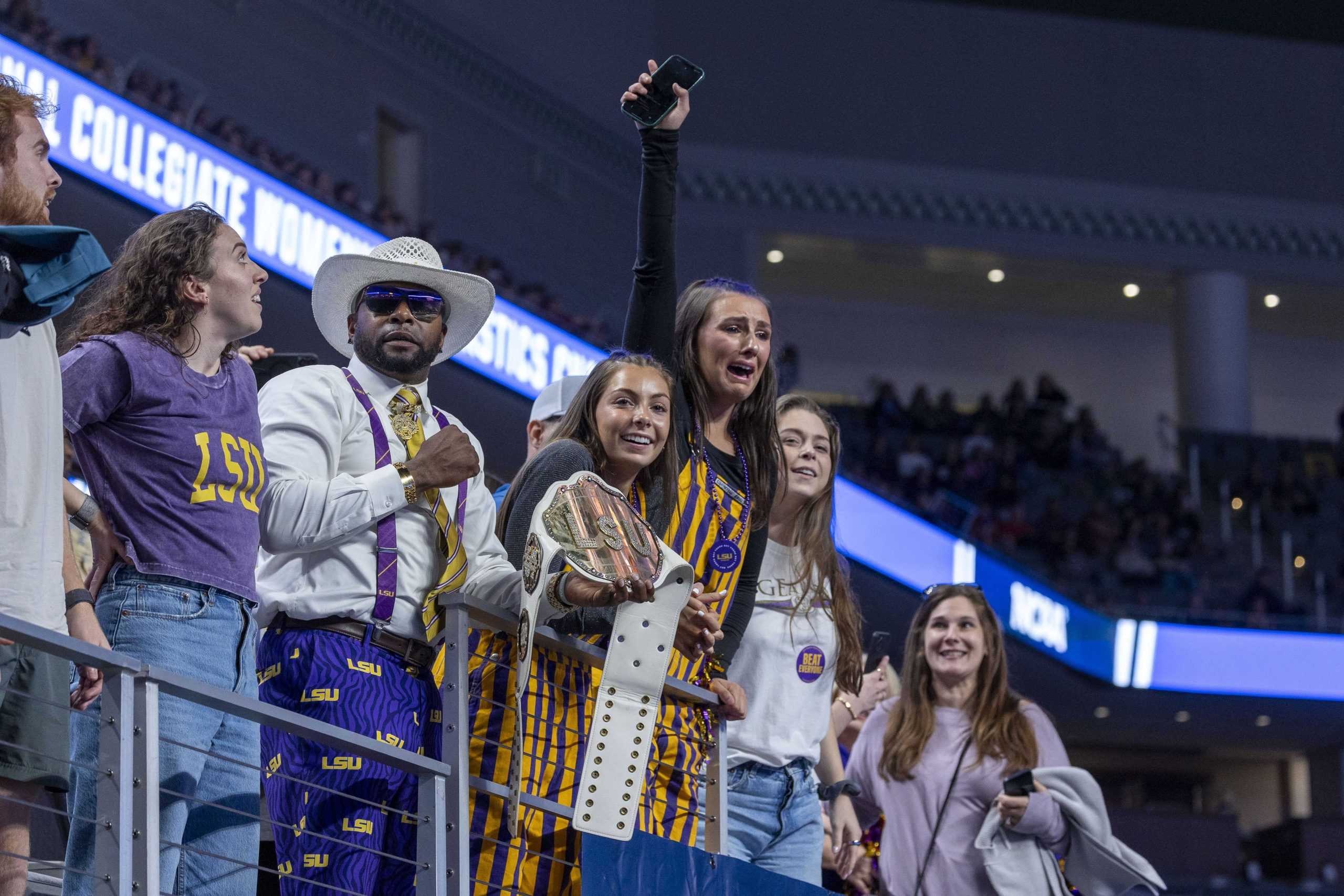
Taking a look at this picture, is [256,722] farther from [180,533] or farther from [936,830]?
[936,830]

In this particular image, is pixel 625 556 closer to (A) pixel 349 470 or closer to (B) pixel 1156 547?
(A) pixel 349 470

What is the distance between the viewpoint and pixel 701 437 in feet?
11.6

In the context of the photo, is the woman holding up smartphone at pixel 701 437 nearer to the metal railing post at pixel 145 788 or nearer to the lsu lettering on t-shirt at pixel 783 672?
the lsu lettering on t-shirt at pixel 783 672

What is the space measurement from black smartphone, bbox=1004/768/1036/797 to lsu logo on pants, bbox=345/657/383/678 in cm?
190

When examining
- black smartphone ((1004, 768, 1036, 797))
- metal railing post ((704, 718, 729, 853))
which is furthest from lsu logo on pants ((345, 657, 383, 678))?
black smartphone ((1004, 768, 1036, 797))

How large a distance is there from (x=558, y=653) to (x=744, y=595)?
55 cm

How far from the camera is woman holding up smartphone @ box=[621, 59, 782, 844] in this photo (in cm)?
340

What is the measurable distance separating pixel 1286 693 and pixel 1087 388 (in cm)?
876

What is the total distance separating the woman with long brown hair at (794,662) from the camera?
3.76 m

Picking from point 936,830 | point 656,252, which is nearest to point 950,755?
point 936,830

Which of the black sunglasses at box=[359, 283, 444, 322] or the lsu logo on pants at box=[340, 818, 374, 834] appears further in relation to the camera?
the black sunglasses at box=[359, 283, 444, 322]

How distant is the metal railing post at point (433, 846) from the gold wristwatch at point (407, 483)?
1.62 feet

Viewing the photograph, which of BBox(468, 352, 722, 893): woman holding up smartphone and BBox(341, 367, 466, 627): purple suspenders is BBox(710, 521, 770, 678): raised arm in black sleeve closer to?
BBox(468, 352, 722, 893): woman holding up smartphone

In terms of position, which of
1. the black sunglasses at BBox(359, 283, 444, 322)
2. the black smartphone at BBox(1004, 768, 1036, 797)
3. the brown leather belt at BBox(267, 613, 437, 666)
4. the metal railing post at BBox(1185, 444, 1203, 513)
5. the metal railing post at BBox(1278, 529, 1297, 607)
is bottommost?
the black smartphone at BBox(1004, 768, 1036, 797)
